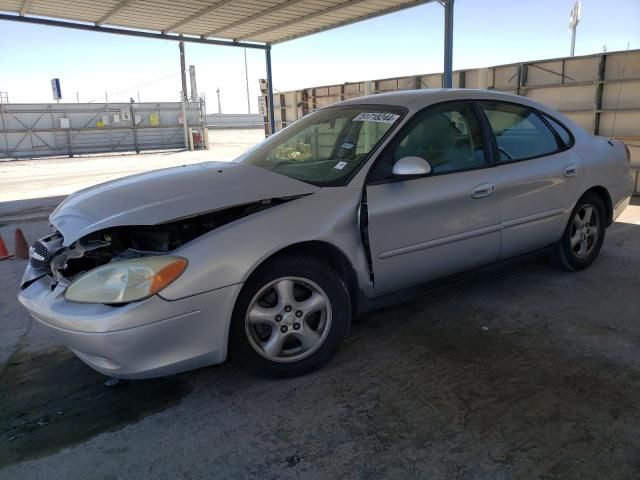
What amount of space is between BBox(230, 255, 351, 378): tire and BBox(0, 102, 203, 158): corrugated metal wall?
28.9 meters

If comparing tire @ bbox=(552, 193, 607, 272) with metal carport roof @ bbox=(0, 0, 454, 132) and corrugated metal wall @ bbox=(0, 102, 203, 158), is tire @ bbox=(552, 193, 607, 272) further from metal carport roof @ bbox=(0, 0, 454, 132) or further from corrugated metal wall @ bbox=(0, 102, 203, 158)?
corrugated metal wall @ bbox=(0, 102, 203, 158)

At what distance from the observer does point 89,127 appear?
29406mm

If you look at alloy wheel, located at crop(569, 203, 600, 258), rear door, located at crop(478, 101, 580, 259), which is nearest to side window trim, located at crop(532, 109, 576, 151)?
rear door, located at crop(478, 101, 580, 259)

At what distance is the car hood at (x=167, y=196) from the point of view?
2631 millimetres

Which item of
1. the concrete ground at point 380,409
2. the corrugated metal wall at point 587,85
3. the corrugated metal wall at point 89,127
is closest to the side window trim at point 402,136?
the concrete ground at point 380,409

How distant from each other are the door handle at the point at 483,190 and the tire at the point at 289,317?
3.86ft

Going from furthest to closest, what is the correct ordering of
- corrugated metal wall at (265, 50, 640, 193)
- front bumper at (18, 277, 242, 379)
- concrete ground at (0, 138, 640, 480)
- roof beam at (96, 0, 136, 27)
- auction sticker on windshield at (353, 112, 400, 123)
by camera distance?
1. corrugated metal wall at (265, 50, 640, 193)
2. roof beam at (96, 0, 136, 27)
3. auction sticker on windshield at (353, 112, 400, 123)
4. front bumper at (18, 277, 242, 379)
5. concrete ground at (0, 138, 640, 480)

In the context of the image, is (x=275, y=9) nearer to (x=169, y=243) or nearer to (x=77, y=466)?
(x=169, y=243)

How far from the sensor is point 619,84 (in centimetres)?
823

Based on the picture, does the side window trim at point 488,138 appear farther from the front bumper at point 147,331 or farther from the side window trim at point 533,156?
the front bumper at point 147,331

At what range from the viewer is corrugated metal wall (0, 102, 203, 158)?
27375 millimetres

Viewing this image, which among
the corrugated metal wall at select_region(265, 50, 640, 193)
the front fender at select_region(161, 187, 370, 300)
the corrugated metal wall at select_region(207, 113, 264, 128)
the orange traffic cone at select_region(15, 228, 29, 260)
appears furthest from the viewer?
the corrugated metal wall at select_region(207, 113, 264, 128)

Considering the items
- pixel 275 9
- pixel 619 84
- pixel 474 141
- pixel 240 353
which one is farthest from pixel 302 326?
pixel 619 84

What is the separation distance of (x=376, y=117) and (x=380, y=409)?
1.90 m
